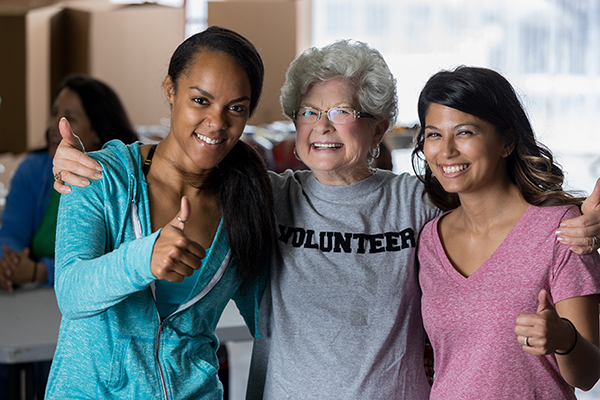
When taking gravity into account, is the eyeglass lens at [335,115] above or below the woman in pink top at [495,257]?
above

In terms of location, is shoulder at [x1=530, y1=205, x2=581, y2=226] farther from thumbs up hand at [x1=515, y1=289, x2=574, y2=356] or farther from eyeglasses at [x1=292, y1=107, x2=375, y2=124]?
eyeglasses at [x1=292, y1=107, x2=375, y2=124]

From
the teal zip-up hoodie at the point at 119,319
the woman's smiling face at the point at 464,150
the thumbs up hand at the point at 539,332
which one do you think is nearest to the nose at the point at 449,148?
the woman's smiling face at the point at 464,150

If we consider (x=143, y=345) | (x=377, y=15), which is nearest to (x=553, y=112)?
(x=377, y=15)

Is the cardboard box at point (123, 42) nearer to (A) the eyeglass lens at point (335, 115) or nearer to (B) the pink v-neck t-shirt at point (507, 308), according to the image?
(A) the eyeglass lens at point (335, 115)

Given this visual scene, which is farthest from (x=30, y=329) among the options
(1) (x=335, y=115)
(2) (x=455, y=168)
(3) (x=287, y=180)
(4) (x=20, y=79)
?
(4) (x=20, y=79)

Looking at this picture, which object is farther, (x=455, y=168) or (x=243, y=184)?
(x=243, y=184)

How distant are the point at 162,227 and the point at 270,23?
6.64 metres

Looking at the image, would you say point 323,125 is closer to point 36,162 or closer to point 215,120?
point 215,120

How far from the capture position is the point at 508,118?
1.34 m

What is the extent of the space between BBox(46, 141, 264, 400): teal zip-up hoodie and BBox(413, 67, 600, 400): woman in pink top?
1.67 feet

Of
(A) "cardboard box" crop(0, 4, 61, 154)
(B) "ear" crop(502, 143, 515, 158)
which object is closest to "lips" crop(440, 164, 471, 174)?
(B) "ear" crop(502, 143, 515, 158)

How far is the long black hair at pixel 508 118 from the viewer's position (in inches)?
52.0

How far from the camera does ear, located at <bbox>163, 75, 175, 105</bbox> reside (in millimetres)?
1353

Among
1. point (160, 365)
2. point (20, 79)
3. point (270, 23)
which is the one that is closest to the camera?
point (160, 365)
